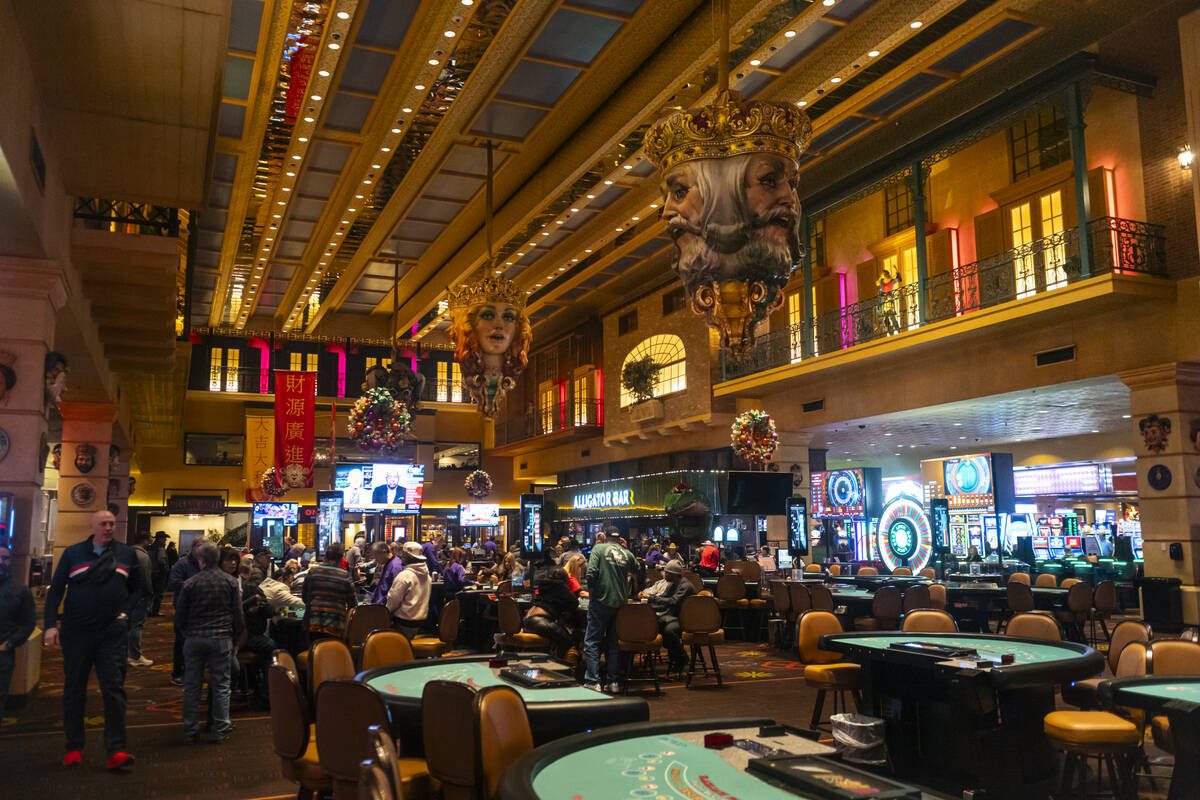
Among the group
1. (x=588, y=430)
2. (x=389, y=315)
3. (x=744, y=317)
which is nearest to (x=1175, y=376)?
(x=744, y=317)

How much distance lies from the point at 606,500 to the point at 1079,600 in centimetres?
1489

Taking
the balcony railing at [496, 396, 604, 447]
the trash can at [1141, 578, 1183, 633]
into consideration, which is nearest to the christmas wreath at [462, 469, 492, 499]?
the balcony railing at [496, 396, 604, 447]

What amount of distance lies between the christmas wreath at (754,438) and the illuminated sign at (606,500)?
25.3 feet

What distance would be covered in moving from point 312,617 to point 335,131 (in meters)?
7.50

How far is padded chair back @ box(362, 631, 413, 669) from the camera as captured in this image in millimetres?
5316

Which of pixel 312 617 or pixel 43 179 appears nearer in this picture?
pixel 43 179

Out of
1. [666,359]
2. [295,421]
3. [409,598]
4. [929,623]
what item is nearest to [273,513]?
[295,421]

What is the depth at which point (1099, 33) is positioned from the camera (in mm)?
10914

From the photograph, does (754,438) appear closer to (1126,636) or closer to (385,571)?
(385,571)

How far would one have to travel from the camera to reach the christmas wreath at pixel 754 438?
15.1 meters

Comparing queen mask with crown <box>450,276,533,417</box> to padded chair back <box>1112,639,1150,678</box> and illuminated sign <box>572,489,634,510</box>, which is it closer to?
padded chair back <box>1112,639,1150,678</box>

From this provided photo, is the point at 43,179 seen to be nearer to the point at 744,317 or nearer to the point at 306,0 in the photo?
the point at 306,0

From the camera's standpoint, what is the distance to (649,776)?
2.71 m

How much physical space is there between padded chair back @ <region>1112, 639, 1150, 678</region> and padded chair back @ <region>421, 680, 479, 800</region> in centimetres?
411
